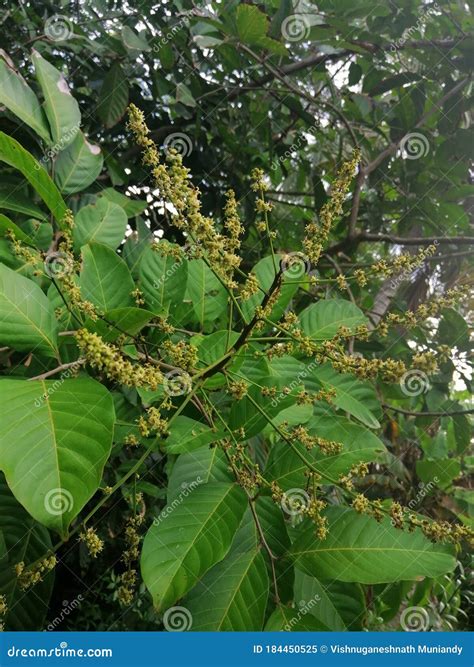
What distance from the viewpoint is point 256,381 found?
80cm

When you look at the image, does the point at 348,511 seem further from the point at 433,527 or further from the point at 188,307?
the point at 188,307

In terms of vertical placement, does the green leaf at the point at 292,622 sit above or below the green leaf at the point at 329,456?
below

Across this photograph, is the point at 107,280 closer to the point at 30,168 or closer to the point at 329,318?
the point at 30,168

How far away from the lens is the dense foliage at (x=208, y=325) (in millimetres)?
669

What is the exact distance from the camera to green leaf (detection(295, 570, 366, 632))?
32.4 inches

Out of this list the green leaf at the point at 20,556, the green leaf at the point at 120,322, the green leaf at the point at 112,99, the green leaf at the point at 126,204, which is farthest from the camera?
the green leaf at the point at 112,99

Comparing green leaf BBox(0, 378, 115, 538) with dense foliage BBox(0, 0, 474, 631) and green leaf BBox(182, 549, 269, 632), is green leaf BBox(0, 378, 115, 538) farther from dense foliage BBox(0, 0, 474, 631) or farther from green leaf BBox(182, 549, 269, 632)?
green leaf BBox(182, 549, 269, 632)

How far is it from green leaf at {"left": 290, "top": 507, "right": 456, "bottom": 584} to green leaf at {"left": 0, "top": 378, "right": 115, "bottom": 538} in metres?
0.34

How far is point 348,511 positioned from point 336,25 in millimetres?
1178

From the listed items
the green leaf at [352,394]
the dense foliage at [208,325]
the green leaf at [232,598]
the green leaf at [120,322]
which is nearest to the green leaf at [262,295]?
the dense foliage at [208,325]

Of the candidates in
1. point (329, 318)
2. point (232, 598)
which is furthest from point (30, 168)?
point (232, 598)

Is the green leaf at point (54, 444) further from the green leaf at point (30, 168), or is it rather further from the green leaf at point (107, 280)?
the green leaf at point (30, 168)

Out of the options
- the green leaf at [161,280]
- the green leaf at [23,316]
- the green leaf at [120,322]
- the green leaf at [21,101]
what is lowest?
the green leaf at [23,316]

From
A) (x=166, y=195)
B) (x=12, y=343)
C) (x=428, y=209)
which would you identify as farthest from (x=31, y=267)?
(x=428, y=209)
